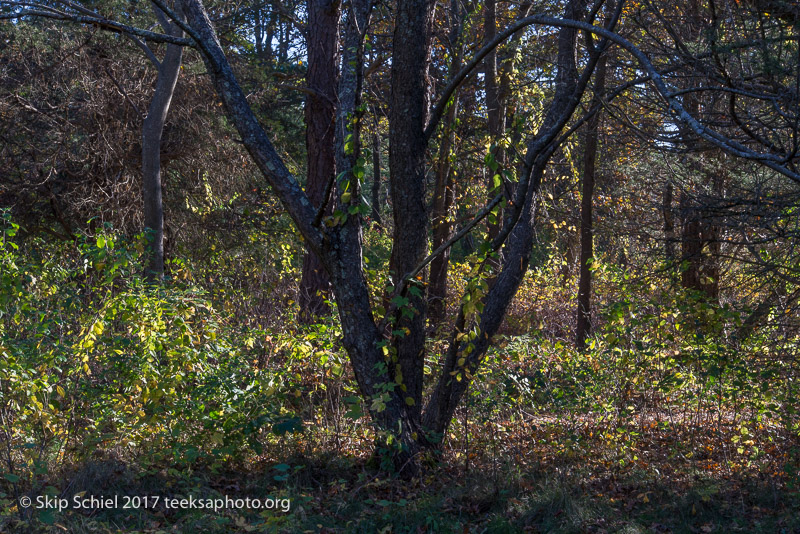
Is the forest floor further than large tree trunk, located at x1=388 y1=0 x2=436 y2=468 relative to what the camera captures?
No

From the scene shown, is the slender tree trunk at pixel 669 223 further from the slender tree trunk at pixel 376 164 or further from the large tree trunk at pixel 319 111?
the large tree trunk at pixel 319 111

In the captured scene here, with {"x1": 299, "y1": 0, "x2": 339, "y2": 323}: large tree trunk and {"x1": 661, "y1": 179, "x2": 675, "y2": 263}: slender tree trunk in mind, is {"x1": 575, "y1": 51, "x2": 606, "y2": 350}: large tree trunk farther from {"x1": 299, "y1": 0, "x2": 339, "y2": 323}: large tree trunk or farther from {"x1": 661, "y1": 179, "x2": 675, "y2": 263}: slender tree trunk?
{"x1": 299, "y1": 0, "x2": 339, "y2": 323}: large tree trunk

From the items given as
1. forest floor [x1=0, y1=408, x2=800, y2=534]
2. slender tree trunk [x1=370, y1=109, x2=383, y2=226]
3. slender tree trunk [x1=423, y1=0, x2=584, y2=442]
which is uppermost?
slender tree trunk [x1=370, y1=109, x2=383, y2=226]

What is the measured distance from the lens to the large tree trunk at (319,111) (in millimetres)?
8789

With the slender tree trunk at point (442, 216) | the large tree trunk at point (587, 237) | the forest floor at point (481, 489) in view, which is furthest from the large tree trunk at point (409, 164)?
the large tree trunk at point (587, 237)

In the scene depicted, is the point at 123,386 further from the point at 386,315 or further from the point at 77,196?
the point at 77,196

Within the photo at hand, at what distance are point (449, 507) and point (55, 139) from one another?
9.31 metres

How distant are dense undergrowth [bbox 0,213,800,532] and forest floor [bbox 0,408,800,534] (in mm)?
20

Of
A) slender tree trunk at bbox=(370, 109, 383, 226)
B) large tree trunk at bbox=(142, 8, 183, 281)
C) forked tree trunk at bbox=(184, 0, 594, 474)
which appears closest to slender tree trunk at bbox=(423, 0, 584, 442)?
forked tree trunk at bbox=(184, 0, 594, 474)

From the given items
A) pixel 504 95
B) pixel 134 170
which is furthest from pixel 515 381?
pixel 134 170

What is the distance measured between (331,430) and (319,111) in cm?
472

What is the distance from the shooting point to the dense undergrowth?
477 cm

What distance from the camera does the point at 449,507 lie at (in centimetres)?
488

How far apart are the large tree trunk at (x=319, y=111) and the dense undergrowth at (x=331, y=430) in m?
1.63
